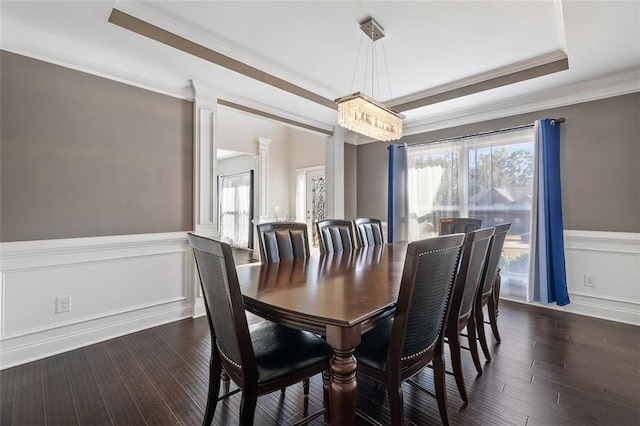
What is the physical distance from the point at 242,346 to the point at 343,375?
1.36 ft

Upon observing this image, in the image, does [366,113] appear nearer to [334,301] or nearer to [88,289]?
[334,301]

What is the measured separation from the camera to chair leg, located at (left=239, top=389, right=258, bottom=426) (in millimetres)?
1182

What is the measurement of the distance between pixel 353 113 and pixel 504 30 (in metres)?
1.43

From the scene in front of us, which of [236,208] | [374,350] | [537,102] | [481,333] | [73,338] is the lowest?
[73,338]

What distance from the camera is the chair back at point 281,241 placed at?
7.38 ft

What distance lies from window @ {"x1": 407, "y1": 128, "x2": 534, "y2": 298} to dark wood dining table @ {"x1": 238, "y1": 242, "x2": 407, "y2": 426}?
2341mm

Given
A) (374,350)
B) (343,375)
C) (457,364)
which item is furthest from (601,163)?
(343,375)

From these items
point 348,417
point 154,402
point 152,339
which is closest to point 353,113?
point 348,417

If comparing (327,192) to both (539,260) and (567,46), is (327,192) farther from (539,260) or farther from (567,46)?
(567,46)

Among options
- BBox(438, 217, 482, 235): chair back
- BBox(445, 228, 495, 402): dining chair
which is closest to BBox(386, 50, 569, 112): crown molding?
BBox(438, 217, 482, 235): chair back

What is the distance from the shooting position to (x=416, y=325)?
1342 mm

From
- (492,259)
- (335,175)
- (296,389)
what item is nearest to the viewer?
(296,389)

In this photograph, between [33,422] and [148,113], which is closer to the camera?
[33,422]

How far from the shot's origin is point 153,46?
8.00 ft
